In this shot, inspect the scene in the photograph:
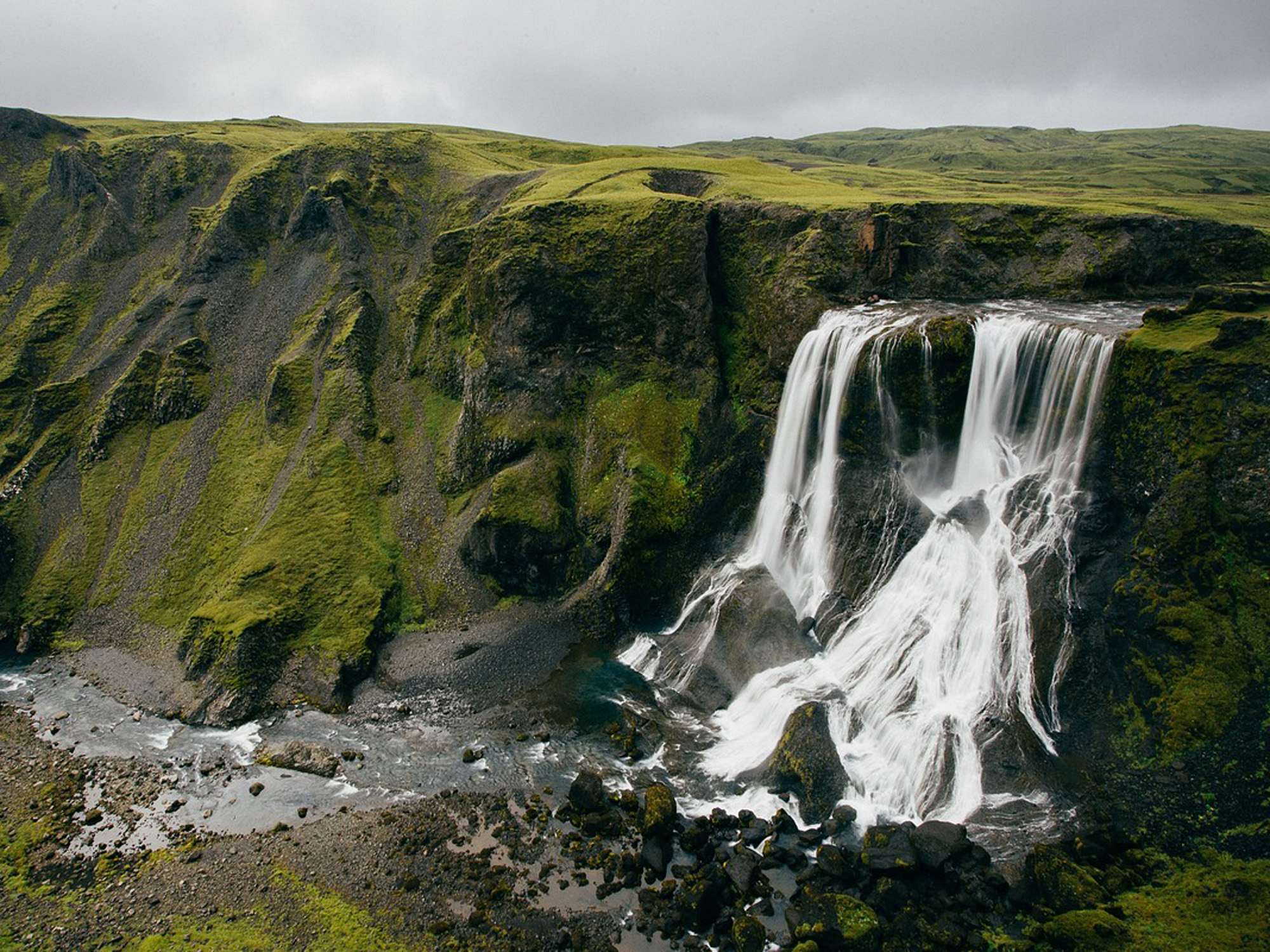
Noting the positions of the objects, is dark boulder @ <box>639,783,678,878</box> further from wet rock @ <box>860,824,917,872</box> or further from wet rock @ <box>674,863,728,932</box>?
wet rock @ <box>860,824,917,872</box>

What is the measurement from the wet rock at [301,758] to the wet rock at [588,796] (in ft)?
35.2

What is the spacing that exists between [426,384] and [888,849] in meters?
43.2

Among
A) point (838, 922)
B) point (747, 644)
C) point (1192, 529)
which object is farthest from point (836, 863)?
point (1192, 529)

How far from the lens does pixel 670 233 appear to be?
1753 inches

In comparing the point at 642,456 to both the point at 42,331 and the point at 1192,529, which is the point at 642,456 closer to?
the point at 1192,529

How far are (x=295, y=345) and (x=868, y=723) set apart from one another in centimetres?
4916

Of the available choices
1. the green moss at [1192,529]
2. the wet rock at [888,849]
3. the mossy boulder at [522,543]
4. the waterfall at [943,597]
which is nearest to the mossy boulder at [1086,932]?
the wet rock at [888,849]

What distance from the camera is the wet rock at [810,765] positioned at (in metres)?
24.7

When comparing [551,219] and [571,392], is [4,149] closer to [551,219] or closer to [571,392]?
[551,219]

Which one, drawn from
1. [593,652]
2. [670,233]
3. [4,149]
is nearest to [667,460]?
[593,652]

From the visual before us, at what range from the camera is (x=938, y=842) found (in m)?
21.7

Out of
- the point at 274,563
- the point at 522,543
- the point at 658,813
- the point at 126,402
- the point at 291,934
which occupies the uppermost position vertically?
the point at 126,402

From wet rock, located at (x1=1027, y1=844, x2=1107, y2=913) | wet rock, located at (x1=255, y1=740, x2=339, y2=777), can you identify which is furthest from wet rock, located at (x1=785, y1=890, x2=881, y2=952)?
wet rock, located at (x1=255, y1=740, x2=339, y2=777)

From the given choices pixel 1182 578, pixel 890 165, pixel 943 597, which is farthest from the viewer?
pixel 890 165
